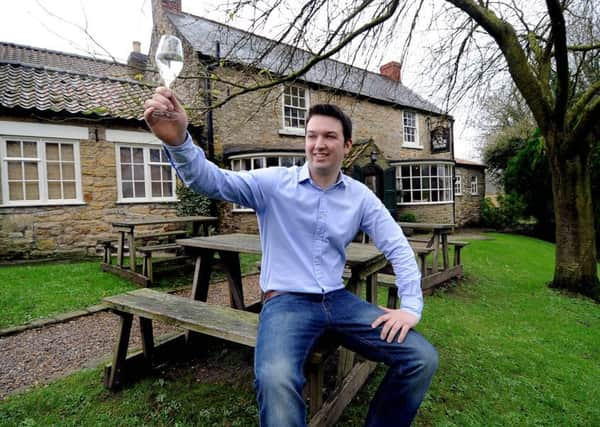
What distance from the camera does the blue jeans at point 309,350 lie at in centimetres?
151

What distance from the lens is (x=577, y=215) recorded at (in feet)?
19.1

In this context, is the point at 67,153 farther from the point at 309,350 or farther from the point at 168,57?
the point at 309,350

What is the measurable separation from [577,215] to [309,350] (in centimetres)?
630

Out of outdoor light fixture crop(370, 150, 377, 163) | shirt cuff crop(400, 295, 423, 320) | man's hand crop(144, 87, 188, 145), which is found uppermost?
outdoor light fixture crop(370, 150, 377, 163)

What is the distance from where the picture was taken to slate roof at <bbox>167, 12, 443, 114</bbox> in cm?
503

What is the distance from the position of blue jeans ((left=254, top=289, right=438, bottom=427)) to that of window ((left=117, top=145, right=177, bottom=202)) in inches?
336

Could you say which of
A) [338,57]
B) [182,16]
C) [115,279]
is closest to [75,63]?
[182,16]

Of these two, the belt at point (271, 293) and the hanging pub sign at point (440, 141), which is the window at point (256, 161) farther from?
the belt at point (271, 293)

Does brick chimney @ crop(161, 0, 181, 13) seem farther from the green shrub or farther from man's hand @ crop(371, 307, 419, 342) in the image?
man's hand @ crop(371, 307, 419, 342)

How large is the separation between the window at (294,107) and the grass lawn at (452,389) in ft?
33.5

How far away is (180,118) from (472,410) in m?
2.76

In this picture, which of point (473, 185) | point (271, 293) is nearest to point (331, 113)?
point (271, 293)

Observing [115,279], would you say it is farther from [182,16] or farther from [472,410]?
[182,16]

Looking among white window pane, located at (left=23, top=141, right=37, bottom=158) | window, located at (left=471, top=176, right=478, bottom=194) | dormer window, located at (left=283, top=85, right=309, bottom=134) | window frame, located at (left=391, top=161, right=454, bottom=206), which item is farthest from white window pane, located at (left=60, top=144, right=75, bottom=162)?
window, located at (left=471, top=176, right=478, bottom=194)
